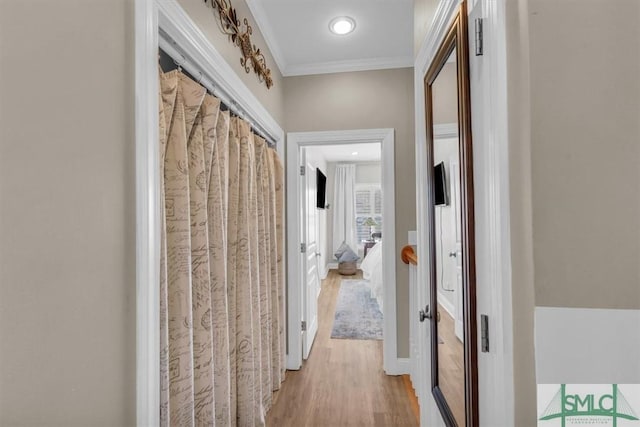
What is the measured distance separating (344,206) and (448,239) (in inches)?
243

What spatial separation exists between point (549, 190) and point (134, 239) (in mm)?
1022

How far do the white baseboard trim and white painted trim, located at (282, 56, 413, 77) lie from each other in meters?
2.52

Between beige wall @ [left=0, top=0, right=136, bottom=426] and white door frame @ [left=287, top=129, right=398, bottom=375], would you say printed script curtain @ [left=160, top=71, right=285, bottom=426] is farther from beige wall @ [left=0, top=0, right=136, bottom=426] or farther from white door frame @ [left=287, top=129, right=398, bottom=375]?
white door frame @ [left=287, top=129, right=398, bottom=375]

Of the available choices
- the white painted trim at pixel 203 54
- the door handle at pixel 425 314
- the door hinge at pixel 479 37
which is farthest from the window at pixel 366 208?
the door hinge at pixel 479 37

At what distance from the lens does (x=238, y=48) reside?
1.68 m

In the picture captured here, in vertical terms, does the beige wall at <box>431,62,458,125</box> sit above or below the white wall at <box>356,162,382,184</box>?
below

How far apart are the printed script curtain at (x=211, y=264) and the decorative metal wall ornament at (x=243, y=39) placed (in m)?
0.41

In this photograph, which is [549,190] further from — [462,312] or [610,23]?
[462,312]

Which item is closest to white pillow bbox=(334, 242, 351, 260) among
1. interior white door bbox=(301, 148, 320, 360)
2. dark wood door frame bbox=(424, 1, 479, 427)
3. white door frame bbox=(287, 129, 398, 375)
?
interior white door bbox=(301, 148, 320, 360)

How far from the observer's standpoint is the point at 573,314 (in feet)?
2.01

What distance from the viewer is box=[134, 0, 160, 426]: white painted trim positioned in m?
0.85

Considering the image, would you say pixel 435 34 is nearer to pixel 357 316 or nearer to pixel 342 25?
pixel 342 25

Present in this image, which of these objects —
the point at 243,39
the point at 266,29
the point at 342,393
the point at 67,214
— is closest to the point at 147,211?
the point at 67,214

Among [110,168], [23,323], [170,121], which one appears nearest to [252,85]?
[170,121]
